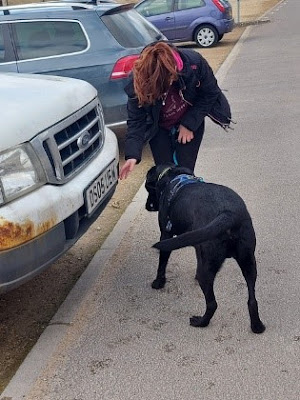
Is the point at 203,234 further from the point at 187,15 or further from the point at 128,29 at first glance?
the point at 187,15

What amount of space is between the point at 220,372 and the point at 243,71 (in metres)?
11.1

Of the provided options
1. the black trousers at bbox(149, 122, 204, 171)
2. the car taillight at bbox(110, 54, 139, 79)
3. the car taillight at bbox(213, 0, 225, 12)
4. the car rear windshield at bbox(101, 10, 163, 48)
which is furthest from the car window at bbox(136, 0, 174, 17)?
the black trousers at bbox(149, 122, 204, 171)

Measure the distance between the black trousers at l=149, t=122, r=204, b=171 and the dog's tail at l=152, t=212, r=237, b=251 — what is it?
124 cm

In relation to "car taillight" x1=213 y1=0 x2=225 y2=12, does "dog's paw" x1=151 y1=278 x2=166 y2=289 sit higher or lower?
higher

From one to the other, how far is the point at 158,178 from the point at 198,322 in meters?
0.90

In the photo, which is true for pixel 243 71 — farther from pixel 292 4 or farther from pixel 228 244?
pixel 292 4

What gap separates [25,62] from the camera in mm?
6930

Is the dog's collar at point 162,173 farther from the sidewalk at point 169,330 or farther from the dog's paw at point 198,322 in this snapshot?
the dog's paw at point 198,322

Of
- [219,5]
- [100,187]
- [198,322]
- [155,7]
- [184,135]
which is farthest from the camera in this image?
[155,7]

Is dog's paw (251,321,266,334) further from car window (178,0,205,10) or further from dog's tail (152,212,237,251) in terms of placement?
car window (178,0,205,10)

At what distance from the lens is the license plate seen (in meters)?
3.73

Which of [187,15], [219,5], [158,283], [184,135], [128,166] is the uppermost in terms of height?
[184,135]

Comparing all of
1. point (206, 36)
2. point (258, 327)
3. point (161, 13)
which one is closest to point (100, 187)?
point (258, 327)

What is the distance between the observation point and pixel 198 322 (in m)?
3.67
